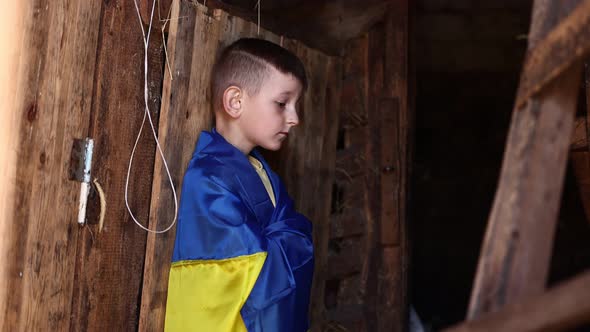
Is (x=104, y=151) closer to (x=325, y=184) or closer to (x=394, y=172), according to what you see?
(x=325, y=184)

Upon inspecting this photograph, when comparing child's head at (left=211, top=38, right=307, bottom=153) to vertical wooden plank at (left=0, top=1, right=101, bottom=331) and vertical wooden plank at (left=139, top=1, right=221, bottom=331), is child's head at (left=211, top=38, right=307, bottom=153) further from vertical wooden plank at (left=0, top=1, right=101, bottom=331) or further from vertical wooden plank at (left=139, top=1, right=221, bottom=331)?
vertical wooden plank at (left=0, top=1, right=101, bottom=331)

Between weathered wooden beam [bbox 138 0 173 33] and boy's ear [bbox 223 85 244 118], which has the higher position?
weathered wooden beam [bbox 138 0 173 33]

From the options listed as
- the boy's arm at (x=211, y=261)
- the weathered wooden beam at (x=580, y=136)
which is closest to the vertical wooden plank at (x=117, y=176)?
the boy's arm at (x=211, y=261)

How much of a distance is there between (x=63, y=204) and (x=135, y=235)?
0.30 meters

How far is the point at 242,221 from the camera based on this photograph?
226 cm

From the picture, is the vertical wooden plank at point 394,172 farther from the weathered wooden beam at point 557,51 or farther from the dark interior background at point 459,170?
the dark interior background at point 459,170

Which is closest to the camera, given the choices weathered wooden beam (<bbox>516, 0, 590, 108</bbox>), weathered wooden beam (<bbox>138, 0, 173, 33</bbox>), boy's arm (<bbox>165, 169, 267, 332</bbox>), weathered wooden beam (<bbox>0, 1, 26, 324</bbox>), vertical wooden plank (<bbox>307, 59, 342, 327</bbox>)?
weathered wooden beam (<bbox>516, 0, 590, 108</bbox>)

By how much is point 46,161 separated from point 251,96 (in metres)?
0.78

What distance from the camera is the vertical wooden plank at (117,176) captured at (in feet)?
7.12

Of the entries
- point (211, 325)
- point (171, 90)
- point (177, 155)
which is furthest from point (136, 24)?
point (211, 325)

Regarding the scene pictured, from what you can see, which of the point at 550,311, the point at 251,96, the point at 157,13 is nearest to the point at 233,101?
the point at 251,96

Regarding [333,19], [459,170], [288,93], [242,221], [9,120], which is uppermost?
[333,19]

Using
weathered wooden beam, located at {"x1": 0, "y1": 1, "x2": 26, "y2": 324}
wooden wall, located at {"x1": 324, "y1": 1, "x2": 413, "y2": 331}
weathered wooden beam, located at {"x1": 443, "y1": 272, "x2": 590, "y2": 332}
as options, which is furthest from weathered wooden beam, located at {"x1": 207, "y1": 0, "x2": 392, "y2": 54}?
weathered wooden beam, located at {"x1": 443, "y1": 272, "x2": 590, "y2": 332}

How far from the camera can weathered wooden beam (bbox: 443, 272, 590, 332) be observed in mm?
1080
